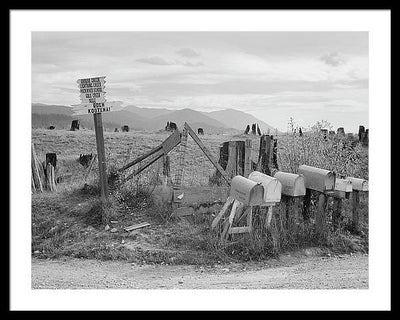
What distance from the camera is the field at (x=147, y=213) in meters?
5.98

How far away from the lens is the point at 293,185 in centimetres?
614

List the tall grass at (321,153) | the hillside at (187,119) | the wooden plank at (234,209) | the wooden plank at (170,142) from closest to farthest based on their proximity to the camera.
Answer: the wooden plank at (234,209), the hillside at (187,119), the wooden plank at (170,142), the tall grass at (321,153)

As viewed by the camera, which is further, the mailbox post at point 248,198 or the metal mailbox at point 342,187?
the metal mailbox at point 342,187

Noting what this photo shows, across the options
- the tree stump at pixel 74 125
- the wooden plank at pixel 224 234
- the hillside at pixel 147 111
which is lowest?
the wooden plank at pixel 224 234

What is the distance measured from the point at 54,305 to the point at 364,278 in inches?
112

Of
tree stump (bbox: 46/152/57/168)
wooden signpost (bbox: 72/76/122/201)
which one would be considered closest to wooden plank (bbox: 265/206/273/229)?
wooden signpost (bbox: 72/76/122/201)

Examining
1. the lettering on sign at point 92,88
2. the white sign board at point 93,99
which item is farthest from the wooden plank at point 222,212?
the lettering on sign at point 92,88

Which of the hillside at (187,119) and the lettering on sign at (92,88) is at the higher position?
the lettering on sign at (92,88)

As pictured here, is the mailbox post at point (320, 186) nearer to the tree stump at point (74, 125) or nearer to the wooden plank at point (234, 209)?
the wooden plank at point (234, 209)

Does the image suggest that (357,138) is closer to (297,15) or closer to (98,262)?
(297,15)

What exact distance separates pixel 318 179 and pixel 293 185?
11.8 inches

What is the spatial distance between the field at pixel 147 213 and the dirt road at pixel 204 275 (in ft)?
0.39

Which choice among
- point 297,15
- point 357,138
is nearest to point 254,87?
point 297,15

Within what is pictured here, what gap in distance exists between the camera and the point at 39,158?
6.79m
